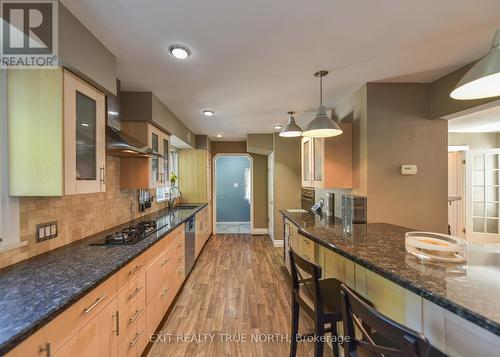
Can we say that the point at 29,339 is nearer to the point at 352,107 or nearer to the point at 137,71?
the point at 137,71

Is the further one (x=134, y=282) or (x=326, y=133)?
(x=326, y=133)

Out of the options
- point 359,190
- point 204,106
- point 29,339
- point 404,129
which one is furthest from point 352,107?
point 29,339

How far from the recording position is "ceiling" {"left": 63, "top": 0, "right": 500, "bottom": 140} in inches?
55.4

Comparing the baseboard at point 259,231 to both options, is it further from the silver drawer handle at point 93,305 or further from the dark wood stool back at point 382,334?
the dark wood stool back at point 382,334

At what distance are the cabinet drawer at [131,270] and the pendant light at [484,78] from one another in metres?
2.23

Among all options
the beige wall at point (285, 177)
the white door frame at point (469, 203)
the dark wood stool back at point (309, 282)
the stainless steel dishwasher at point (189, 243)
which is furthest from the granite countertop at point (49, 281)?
the white door frame at point (469, 203)

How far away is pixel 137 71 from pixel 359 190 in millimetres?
2709

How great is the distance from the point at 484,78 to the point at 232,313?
2.80 m

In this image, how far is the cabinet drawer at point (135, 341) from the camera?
1.56m

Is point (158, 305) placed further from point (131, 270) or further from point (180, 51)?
point (180, 51)

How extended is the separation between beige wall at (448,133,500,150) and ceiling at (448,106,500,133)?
0.38 ft

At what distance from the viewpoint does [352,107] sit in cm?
286

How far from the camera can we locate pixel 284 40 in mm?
1735

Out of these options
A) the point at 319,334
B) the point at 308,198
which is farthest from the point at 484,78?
the point at 308,198
